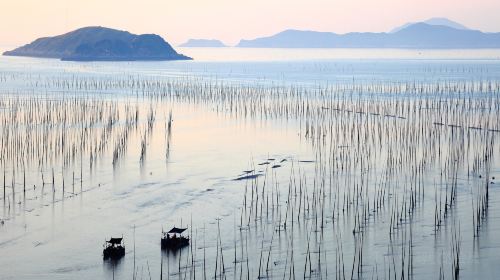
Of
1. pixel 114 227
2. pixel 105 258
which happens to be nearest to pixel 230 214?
pixel 114 227

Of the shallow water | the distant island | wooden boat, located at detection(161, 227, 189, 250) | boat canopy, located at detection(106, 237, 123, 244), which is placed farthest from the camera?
the distant island

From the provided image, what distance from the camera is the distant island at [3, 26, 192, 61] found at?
95.2 m

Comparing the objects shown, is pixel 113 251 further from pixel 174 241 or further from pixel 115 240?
pixel 174 241

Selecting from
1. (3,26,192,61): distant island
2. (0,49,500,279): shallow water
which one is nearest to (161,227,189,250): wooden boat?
(0,49,500,279): shallow water

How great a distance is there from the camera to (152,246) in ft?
24.9

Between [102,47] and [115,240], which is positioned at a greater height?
[102,47]

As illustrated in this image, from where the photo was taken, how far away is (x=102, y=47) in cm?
9638

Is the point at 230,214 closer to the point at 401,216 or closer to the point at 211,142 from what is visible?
the point at 401,216

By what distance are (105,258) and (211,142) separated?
354 inches

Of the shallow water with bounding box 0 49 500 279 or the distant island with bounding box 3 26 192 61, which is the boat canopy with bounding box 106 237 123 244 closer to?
the shallow water with bounding box 0 49 500 279

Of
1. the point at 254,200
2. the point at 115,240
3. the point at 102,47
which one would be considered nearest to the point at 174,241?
the point at 115,240

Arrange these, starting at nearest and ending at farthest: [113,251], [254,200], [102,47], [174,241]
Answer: [113,251]
[174,241]
[254,200]
[102,47]

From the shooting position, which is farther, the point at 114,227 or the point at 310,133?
the point at 310,133

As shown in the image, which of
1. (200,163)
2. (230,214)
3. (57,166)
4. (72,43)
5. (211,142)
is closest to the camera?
(230,214)
